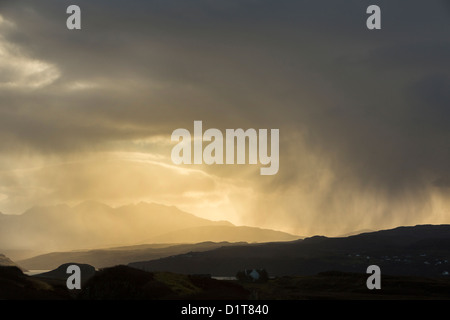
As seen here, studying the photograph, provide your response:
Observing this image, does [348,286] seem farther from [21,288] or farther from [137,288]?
[21,288]

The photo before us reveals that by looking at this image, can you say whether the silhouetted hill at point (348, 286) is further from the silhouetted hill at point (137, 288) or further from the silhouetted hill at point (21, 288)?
the silhouetted hill at point (21, 288)

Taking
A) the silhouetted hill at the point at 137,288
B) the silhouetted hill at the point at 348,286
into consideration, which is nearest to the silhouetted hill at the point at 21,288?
the silhouetted hill at the point at 137,288

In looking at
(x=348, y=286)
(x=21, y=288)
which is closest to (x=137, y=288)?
(x=21, y=288)

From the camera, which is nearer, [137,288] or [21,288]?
[137,288]

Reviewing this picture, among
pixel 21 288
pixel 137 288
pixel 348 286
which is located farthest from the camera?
pixel 348 286

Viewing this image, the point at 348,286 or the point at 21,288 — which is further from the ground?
the point at 21,288

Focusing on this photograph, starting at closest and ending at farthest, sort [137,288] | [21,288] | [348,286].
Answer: [137,288], [21,288], [348,286]

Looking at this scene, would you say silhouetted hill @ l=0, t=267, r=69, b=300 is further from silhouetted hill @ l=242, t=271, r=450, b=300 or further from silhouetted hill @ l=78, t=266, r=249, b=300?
silhouetted hill @ l=242, t=271, r=450, b=300

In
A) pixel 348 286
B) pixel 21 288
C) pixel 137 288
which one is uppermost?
pixel 137 288
